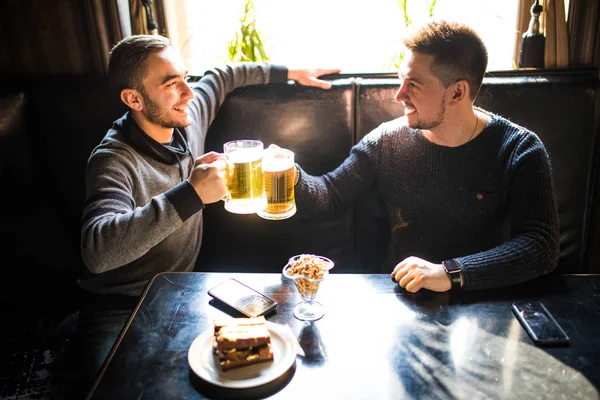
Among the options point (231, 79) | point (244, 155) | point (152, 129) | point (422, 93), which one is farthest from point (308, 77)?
point (244, 155)

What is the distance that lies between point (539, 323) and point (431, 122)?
788mm

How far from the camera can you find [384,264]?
7.43 ft

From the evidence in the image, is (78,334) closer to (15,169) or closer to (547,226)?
(15,169)

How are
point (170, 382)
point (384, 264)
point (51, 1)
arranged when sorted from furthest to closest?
1. point (51, 1)
2. point (384, 264)
3. point (170, 382)

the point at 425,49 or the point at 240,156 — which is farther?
the point at 425,49

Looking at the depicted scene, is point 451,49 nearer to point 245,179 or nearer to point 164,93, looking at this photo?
point 245,179

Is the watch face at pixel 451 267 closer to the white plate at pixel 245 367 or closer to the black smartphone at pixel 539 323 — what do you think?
the black smartphone at pixel 539 323

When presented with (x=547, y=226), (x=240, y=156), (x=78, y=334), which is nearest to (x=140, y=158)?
(x=240, y=156)

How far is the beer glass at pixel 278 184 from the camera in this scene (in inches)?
60.1

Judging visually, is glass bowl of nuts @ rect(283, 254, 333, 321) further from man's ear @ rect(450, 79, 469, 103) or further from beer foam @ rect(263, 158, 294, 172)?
man's ear @ rect(450, 79, 469, 103)

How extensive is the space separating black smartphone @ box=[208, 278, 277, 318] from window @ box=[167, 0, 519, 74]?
1350 mm

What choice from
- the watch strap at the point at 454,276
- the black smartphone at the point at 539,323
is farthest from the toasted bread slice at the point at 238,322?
the black smartphone at the point at 539,323

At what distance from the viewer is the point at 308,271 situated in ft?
4.43

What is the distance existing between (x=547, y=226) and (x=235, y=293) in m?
0.99
